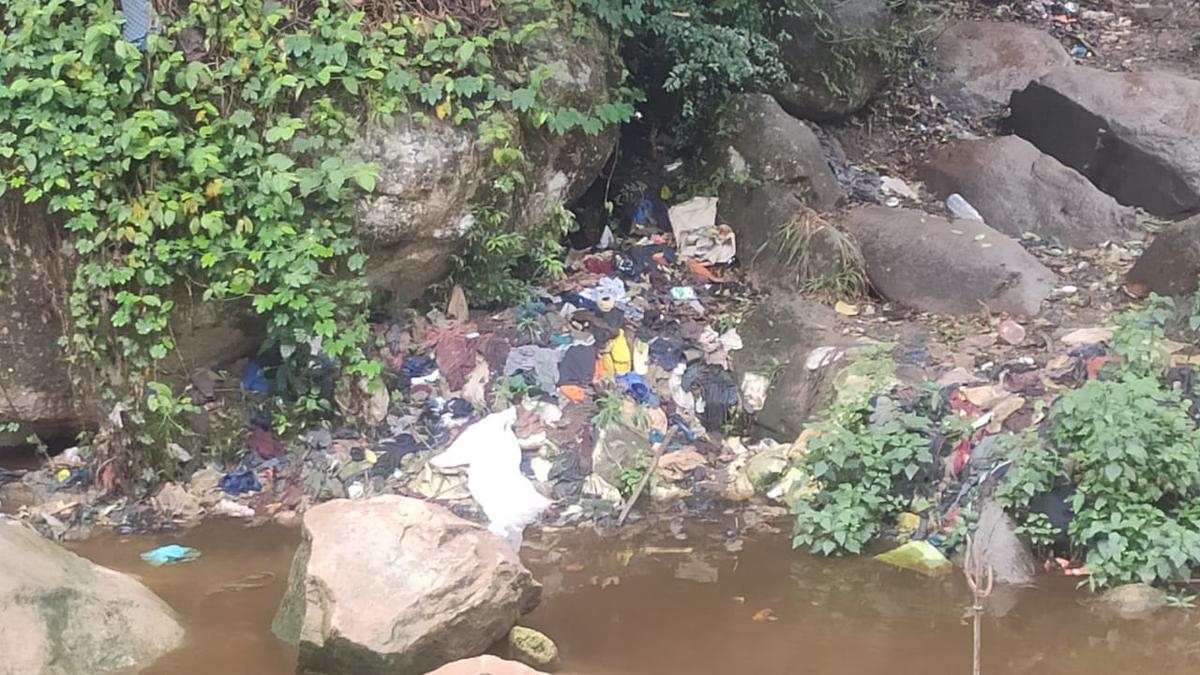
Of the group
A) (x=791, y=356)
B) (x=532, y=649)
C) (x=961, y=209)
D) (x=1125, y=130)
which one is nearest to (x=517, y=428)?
(x=791, y=356)

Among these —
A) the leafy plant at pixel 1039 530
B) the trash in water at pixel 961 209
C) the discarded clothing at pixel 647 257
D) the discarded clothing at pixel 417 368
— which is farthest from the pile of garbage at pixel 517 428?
the trash in water at pixel 961 209

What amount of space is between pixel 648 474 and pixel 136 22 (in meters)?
3.07

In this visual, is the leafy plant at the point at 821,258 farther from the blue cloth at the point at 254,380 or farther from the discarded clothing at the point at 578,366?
the blue cloth at the point at 254,380

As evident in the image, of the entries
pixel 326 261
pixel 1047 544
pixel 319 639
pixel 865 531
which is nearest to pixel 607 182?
pixel 326 261

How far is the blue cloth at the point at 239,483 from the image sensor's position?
505cm

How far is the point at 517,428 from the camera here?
530cm

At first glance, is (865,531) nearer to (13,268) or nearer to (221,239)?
(221,239)

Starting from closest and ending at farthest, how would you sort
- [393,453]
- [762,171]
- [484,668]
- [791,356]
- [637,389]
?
[484,668], [393,453], [637,389], [791,356], [762,171]

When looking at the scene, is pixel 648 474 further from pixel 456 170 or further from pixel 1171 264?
pixel 1171 264

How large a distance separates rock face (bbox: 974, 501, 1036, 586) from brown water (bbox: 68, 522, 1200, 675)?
0.34 feet

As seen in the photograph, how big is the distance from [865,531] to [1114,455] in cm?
101

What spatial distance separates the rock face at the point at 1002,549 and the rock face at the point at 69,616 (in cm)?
305

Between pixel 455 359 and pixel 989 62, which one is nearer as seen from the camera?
pixel 455 359

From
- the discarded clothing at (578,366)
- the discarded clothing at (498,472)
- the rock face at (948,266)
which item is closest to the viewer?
the discarded clothing at (498,472)
